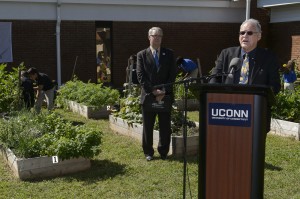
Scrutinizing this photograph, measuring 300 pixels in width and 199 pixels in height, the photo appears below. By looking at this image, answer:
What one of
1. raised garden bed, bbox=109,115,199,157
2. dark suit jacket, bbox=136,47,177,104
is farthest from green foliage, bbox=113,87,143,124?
dark suit jacket, bbox=136,47,177,104

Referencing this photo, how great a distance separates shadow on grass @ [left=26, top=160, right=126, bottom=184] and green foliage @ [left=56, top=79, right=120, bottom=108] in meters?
4.44

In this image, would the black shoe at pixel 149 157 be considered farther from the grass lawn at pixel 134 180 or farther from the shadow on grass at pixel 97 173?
the shadow on grass at pixel 97 173

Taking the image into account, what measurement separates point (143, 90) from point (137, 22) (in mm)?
9971

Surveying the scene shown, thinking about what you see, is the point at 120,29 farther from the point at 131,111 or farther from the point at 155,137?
the point at 155,137

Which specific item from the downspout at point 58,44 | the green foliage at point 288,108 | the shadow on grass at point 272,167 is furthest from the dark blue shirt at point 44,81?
the shadow on grass at point 272,167

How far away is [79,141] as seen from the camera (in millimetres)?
6305

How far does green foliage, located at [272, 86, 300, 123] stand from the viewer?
883cm

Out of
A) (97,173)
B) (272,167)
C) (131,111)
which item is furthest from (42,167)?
(272,167)

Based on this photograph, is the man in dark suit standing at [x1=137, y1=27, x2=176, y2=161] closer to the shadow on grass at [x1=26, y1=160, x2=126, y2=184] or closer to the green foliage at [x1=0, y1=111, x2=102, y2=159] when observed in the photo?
the shadow on grass at [x1=26, y1=160, x2=126, y2=184]

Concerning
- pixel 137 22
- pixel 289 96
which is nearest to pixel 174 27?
pixel 137 22

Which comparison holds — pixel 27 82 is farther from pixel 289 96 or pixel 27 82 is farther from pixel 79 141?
pixel 289 96

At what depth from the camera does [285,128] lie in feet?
28.4

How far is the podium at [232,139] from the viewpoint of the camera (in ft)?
10.9

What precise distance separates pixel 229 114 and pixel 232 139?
0.20 meters
